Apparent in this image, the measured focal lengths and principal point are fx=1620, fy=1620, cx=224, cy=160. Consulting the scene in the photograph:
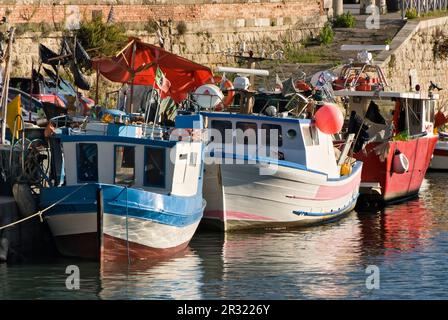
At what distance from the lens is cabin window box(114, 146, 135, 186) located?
78.5 feet

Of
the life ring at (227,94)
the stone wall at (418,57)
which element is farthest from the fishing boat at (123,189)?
the stone wall at (418,57)

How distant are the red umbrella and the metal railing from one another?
1838 centimetres

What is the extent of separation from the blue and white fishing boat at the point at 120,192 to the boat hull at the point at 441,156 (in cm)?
1483

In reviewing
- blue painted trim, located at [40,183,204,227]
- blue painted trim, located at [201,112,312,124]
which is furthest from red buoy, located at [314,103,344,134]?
blue painted trim, located at [40,183,204,227]

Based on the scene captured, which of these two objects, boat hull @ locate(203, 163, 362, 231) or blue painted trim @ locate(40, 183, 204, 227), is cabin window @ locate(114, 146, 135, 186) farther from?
boat hull @ locate(203, 163, 362, 231)

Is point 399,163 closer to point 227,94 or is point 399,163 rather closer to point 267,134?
point 227,94

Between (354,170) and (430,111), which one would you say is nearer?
(354,170)

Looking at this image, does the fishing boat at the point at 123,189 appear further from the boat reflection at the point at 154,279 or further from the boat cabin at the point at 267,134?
the boat cabin at the point at 267,134

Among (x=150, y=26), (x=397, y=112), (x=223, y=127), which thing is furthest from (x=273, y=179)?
(x=150, y=26)

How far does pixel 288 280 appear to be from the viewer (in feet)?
75.5

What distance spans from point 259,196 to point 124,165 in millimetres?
3668

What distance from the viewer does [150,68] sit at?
29.1m
